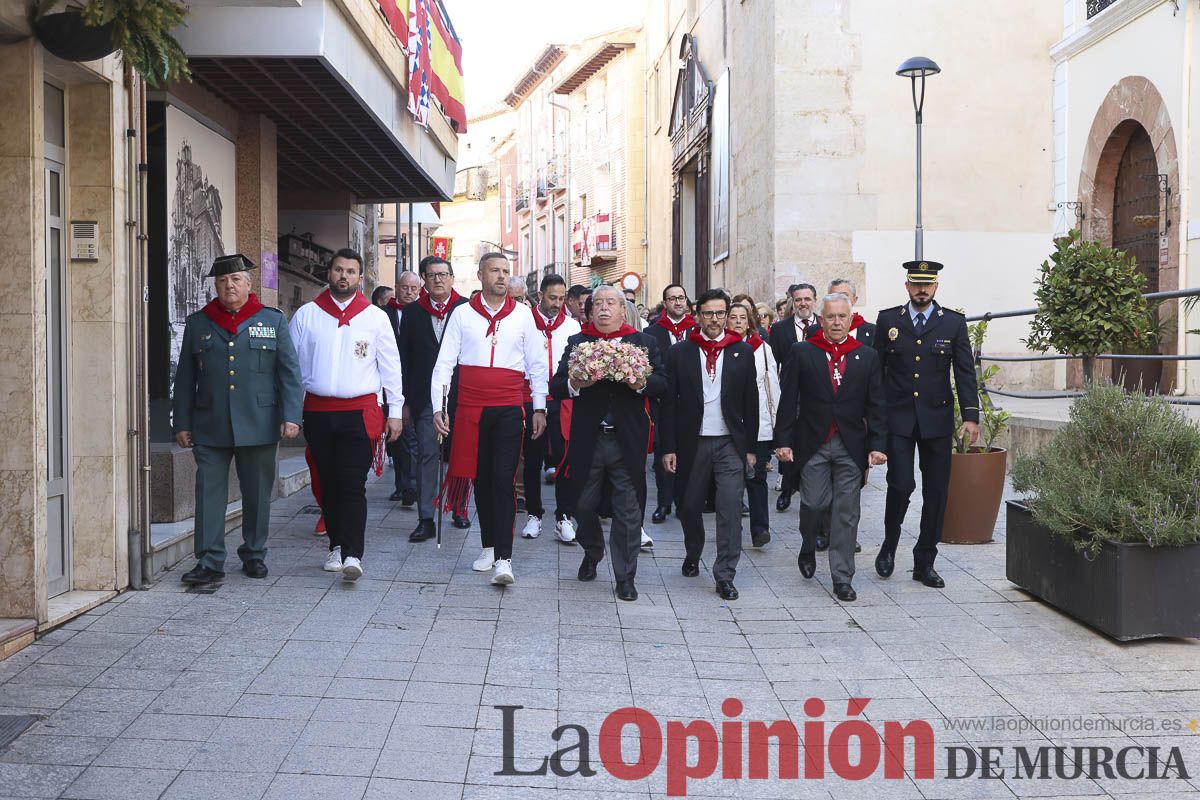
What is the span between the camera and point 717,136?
74.6ft

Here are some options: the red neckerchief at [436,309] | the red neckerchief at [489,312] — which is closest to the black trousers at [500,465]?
the red neckerchief at [489,312]

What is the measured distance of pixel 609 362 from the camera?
727 centimetres

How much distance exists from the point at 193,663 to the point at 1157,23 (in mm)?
13590

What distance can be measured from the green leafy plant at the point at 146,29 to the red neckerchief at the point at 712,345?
3.45m

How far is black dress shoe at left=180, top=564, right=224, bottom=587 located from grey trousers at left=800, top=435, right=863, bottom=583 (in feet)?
11.8

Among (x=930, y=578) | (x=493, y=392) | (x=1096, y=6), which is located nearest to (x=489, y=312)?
(x=493, y=392)

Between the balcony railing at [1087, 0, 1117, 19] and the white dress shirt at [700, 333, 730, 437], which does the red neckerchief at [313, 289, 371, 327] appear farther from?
the balcony railing at [1087, 0, 1117, 19]

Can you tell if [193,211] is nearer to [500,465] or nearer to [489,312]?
[489,312]

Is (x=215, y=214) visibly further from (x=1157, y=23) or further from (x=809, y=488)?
(x=1157, y=23)

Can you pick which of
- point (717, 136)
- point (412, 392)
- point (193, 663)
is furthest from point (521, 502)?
point (717, 136)

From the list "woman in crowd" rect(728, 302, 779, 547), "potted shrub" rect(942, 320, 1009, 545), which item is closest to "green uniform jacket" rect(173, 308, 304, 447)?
"woman in crowd" rect(728, 302, 779, 547)

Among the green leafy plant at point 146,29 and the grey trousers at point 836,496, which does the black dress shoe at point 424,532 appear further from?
the green leafy plant at point 146,29

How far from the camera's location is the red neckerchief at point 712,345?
7.73 metres

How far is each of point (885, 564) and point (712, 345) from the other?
6.12 feet
